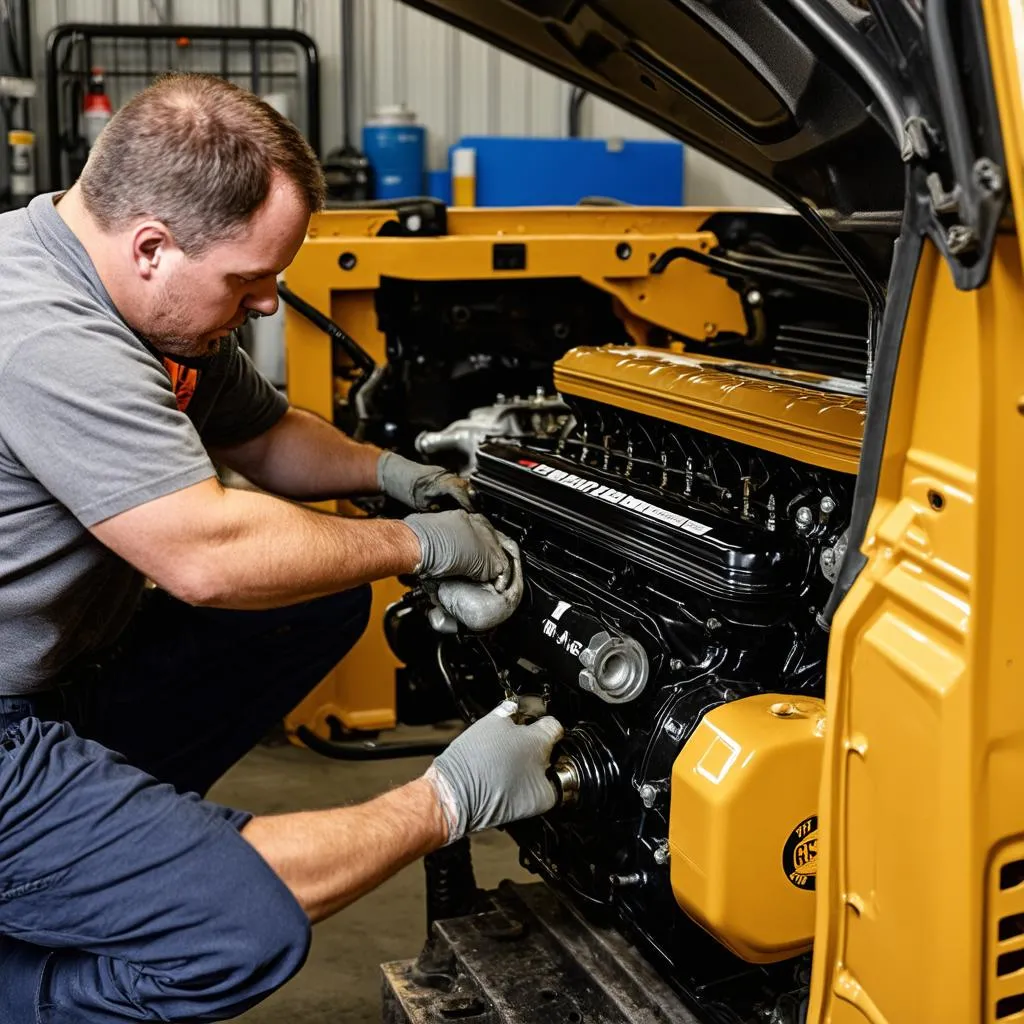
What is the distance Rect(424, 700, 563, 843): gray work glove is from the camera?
1.86 m

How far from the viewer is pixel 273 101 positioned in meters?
5.83

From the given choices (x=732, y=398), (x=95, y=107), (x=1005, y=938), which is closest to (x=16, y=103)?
(x=95, y=107)

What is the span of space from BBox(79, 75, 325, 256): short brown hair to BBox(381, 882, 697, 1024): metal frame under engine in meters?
1.23

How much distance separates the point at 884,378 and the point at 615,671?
0.71m

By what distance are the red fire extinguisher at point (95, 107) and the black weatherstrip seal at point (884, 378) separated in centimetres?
512

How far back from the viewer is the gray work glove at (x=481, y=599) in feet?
6.89

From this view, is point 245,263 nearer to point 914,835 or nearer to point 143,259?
point 143,259

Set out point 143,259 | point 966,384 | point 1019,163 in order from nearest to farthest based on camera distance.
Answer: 1. point 1019,163
2. point 966,384
3. point 143,259

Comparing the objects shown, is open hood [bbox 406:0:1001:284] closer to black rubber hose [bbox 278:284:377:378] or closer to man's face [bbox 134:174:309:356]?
man's face [bbox 134:174:309:356]

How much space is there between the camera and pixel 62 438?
1.71m

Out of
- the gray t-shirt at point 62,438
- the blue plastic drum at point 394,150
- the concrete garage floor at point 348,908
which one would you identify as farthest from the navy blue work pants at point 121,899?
the blue plastic drum at point 394,150

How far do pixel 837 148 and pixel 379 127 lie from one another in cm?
490

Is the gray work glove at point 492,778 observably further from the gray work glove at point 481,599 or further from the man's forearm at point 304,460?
the man's forearm at point 304,460

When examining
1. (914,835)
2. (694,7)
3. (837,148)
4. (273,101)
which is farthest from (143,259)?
(273,101)
